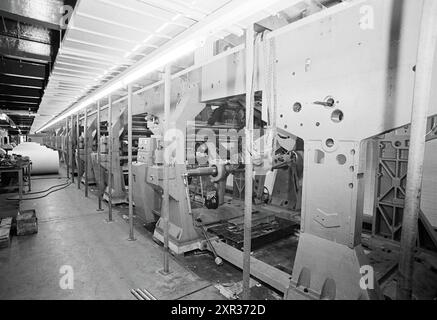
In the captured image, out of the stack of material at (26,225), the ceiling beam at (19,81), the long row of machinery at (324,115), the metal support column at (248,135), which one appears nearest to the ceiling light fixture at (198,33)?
the metal support column at (248,135)

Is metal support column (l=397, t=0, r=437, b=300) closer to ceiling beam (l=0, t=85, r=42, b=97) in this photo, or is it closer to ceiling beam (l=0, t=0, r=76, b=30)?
ceiling beam (l=0, t=0, r=76, b=30)

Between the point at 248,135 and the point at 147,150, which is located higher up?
the point at 248,135

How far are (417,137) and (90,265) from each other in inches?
150

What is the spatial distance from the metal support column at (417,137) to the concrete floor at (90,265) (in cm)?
194

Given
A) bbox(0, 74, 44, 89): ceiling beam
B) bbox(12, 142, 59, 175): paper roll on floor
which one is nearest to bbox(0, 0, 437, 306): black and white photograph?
bbox(0, 74, 44, 89): ceiling beam

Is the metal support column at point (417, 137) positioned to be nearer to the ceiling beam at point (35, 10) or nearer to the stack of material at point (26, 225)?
the ceiling beam at point (35, 10)

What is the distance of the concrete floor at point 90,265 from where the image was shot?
2.87 m

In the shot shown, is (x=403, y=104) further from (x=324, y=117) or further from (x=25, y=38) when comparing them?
(x=25, y=38)

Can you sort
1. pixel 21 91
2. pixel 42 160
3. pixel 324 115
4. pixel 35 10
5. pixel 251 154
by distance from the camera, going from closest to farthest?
1. pixel 324 115
2. pixel 251 154
3. pixel 35 10
4. pixel 21 91
5. pixel 42 160

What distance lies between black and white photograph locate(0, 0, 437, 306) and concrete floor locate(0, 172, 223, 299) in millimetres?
27

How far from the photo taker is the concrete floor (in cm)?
287

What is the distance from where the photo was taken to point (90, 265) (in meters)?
3.47

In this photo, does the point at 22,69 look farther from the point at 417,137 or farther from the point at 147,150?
the point at 417,137

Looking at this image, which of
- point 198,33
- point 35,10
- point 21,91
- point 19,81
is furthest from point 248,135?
point 21,91
